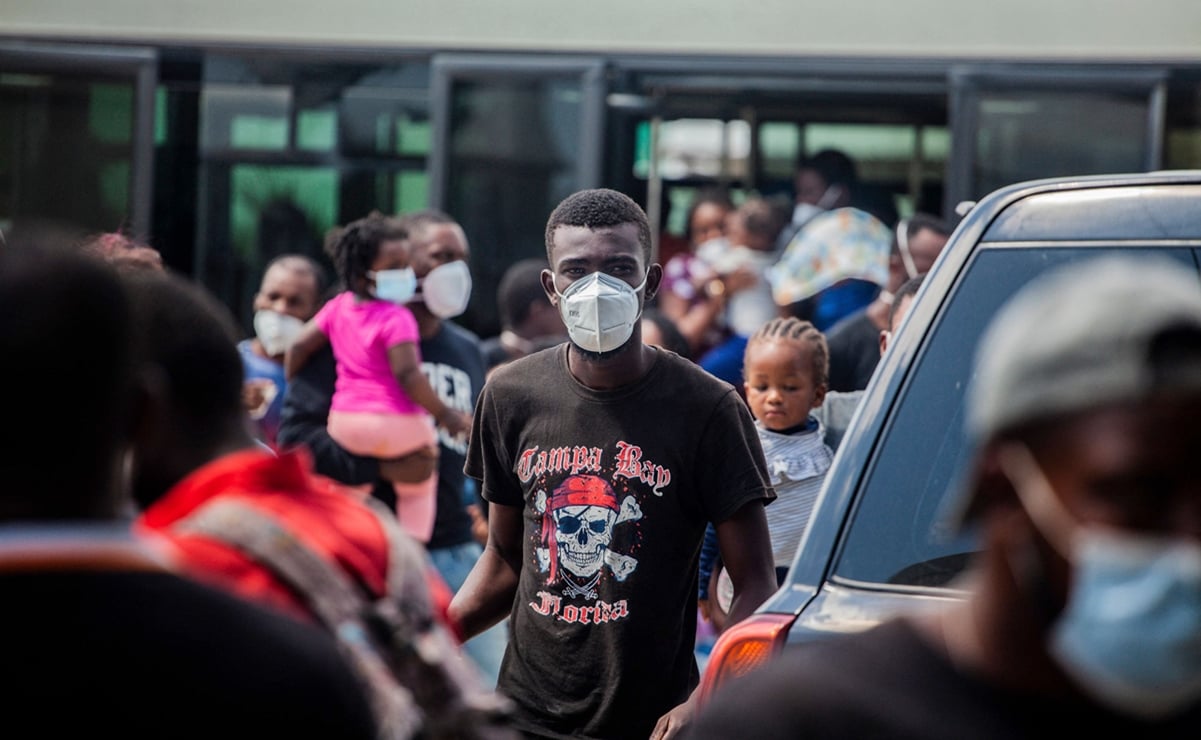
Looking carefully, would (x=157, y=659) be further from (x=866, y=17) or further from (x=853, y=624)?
(x=866, y=17)

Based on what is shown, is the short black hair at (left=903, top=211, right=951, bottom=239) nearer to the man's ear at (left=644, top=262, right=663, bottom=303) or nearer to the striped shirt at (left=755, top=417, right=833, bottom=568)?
the striped shirt at (left=755, top=417, right=833, bottom=568)

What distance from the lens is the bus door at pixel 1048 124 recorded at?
8.54 metres

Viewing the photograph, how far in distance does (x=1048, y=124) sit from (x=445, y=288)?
3.26 meters

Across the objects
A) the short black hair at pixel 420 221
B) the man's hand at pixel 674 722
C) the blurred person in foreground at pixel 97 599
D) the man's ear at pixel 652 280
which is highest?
the short black hair at pixel 420 221

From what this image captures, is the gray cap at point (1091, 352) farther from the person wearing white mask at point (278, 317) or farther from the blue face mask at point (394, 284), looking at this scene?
the person wearing white mask at point (278, 317)

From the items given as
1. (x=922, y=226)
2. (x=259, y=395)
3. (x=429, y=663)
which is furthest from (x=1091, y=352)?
(x=922, y=226)

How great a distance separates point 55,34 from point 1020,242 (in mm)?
7527

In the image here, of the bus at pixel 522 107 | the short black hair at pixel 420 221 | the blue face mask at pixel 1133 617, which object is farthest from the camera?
the bus at pixel 522 107

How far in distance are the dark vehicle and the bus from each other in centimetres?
577

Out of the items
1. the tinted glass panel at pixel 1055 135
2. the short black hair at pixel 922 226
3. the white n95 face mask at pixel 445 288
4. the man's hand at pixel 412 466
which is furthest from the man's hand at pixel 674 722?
the tinted glass panel at pixel 1055 135

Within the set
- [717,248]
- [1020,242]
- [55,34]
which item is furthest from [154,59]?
[1020,242]

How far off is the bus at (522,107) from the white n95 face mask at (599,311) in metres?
5.01

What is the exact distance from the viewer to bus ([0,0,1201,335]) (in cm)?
866

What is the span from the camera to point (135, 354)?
6.00 ft
